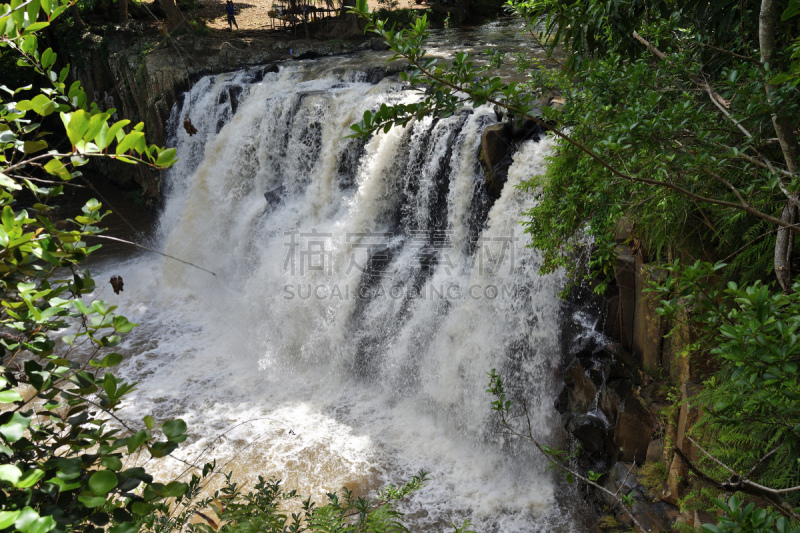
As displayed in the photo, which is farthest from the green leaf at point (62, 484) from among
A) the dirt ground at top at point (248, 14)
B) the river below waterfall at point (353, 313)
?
the dirt ground at top at point (248, 14)

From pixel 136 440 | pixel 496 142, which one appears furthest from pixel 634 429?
pixel 136 440

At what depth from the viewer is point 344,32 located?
49.1ft

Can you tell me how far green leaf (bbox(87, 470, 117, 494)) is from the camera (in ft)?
4.15

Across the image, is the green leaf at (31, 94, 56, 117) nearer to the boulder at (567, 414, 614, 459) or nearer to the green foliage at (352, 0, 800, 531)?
the green foliage at (352, 0, 800, 531)

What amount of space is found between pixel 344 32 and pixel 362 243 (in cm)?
987

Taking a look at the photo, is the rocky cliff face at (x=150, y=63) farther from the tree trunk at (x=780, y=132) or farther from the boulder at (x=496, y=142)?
the tree trunk at (x=780, y=132)

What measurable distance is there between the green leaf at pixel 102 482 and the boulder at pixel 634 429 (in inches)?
163

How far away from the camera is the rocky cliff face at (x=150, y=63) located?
11992 mm

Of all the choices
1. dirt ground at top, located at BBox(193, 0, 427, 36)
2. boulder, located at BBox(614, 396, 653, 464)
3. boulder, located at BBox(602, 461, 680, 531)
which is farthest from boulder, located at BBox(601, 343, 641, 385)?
dirt ground at top, located at BBox(193, 0, 427, 36)

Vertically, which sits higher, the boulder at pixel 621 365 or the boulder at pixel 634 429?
the boulder at pixel 621 365

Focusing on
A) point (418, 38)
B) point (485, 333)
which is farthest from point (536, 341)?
point (418, 38)

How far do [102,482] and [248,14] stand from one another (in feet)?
66.6

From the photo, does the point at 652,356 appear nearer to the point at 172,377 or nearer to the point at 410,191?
the point at 410,191

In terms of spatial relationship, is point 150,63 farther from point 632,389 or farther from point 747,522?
point 747,522
